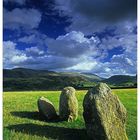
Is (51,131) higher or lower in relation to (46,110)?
lower

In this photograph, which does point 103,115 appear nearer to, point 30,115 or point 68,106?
point 68,106

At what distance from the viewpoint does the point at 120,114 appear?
1550cm

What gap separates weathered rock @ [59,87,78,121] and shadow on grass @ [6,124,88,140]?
7.05 ft

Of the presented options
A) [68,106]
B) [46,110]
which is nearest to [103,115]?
[68,106]

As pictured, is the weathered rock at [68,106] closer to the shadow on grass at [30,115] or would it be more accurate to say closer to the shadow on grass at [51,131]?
the shadow on grass at [30,115]

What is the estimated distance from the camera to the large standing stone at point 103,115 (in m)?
14.7

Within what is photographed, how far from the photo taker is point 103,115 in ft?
48.3

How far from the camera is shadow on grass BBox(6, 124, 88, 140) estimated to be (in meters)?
15.7

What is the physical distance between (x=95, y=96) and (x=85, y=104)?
0.81 meters

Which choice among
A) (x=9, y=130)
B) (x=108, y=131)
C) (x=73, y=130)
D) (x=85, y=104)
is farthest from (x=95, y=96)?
(x=9, y=130)

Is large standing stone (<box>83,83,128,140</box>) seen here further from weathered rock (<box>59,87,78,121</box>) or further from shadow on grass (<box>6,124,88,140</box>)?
weathered rock (<box>59,87,78,121</box>)

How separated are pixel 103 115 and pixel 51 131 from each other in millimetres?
3267

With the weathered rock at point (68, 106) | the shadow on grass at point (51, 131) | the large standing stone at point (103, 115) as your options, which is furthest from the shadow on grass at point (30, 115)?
the large standing stone at point (103, 115)

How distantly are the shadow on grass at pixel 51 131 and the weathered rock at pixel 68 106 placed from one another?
2.15 m
